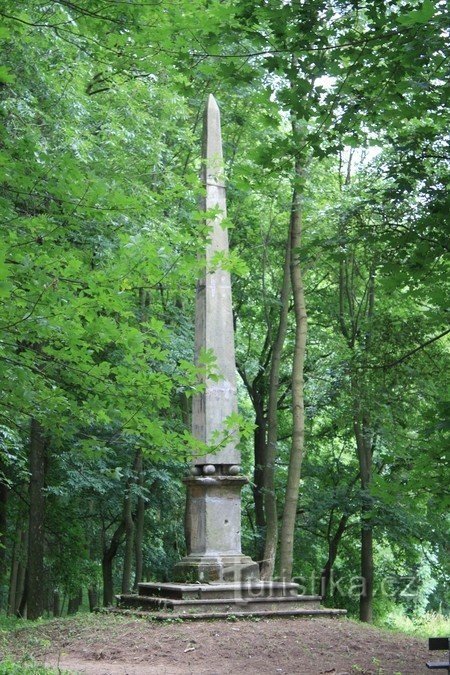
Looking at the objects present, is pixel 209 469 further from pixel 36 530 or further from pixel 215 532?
pixel 36 530

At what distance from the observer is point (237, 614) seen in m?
10.2

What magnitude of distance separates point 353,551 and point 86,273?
67.1 feet

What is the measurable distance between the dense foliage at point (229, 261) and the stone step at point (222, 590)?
1.99m

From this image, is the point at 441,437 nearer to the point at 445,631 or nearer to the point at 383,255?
the point at 383,255

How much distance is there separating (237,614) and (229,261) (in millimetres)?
5059

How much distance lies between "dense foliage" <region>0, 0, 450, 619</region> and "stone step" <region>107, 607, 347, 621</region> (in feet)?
6.28

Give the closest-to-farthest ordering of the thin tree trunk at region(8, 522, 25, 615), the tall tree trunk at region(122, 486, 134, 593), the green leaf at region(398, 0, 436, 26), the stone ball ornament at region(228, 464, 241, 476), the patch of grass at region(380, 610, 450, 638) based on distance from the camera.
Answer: the green leaf at region(398, 0, 436, 26) < the stone ball ornament at region(228, 464, 241, 476) < the tall tree trunk at region(122, 486, 134, 593) < the patch of grass at region(380, 610, 450, 638) < the thin tree trunk at region(8, 522, 25, 615)

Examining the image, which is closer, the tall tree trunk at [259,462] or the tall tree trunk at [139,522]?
the tall tree trunk at [139,522]

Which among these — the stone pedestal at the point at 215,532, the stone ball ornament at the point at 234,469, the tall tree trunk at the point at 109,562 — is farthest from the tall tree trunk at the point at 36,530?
the tall tree trunk at the point at 109,562

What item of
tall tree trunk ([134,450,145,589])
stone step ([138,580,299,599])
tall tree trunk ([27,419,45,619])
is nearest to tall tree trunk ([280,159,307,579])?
tall tree trunk ([134,450,145,589])

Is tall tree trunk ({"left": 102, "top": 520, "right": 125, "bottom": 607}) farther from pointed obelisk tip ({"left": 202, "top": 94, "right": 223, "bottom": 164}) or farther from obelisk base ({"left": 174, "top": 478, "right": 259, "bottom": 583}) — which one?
pointed obelisk tip ({"left": 202, "top": 94, "right": 223, "bottom": 164})

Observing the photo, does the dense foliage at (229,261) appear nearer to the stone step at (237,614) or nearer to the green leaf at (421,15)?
the green leaf at (421,15)

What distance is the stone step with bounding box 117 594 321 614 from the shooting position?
1021cm

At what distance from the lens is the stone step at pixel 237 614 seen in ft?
32.2
